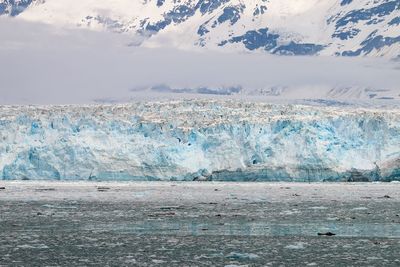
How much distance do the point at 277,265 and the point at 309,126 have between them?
2593 cm

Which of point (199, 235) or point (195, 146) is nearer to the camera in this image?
point (199, 235)

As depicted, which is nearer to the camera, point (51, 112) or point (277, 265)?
point (277, 265)

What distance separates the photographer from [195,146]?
34.9 metres

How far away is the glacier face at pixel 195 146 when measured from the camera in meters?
33.8

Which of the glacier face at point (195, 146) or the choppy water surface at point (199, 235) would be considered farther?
the glacier face at point (195, 146)

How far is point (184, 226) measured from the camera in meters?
13.1

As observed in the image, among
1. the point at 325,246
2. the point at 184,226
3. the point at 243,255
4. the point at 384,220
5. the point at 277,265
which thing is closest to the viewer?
the point at 277,265

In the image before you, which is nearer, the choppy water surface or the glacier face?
the choppy water surface

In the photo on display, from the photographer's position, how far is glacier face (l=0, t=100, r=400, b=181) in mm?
33781

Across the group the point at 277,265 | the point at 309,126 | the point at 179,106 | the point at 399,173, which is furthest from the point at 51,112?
the point at 277,265

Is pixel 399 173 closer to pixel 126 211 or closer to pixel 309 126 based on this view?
pixel 309 126

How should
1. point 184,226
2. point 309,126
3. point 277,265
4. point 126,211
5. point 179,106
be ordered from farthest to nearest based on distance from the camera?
point 179,106 → point 309,126 → point 126,211 → point 184,226 → point 277,265

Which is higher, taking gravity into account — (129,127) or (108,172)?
(129,127)

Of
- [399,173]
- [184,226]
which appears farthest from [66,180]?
[184,226]
